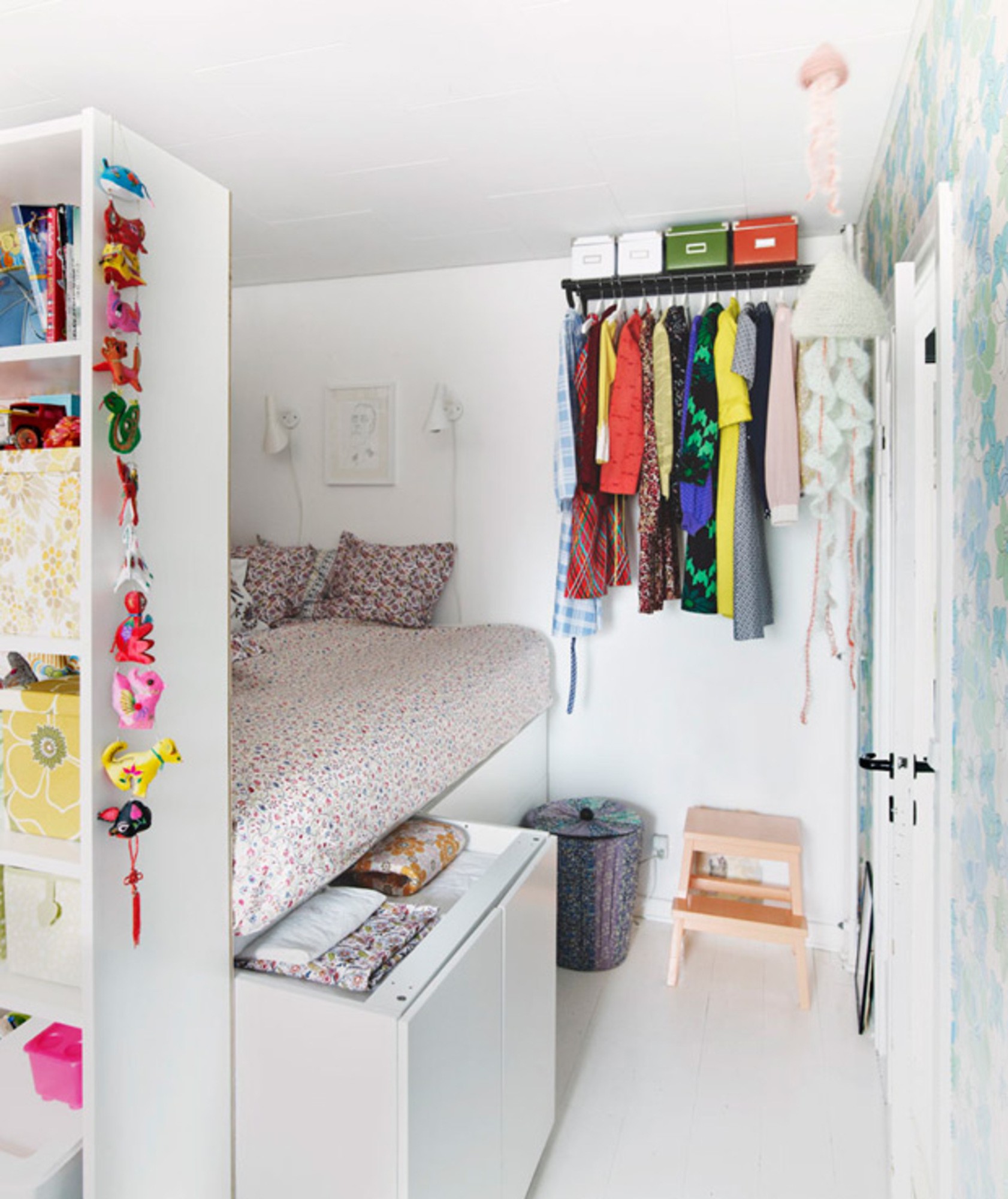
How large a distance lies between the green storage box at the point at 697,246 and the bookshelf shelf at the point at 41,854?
260 centimetres

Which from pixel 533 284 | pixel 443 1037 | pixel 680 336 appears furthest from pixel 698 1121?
pixel 533 284

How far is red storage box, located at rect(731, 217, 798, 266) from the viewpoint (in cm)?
293

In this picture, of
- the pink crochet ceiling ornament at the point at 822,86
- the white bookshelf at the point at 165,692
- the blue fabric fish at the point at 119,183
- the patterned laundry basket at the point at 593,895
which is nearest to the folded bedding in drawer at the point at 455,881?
the white bookshelf at the point at 165,692

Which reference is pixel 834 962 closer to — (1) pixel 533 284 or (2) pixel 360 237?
(1) pixel 533 284

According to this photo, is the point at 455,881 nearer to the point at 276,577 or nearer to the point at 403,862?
the point at 403,862

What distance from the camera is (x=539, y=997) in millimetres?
1941

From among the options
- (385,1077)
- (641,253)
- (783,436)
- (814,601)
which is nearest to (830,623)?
(814,601)

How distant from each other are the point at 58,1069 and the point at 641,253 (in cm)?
282

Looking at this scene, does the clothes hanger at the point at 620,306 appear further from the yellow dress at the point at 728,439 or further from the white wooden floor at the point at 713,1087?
the white wooden floor at the point at 713,1087

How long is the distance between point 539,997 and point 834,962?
1556 mm

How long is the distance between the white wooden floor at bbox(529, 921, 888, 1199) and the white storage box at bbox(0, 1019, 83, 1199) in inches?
43.2

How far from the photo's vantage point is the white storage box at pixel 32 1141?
3.67 feet

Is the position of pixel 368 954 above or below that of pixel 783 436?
below

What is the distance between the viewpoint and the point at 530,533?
3535 millimetres
